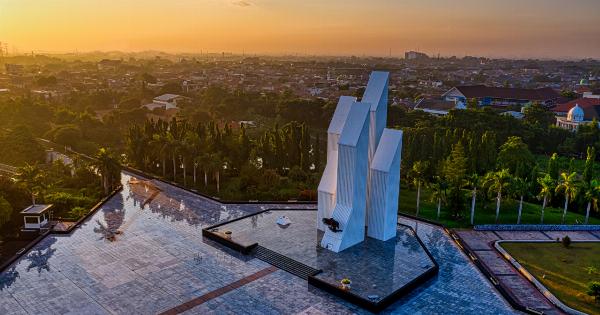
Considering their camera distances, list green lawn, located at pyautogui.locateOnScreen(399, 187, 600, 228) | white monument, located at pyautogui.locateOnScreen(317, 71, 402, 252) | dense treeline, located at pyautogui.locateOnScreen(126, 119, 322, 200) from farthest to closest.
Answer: dense treeline, located at pyautogui.locateOnScreen(126, 119, 322, 200), green lawn, located at pyautogui.locateOnScreen(399, 187, 600, 228), white monument, located at pyautogui.locateOnScreen(317, 71, 402, 252)

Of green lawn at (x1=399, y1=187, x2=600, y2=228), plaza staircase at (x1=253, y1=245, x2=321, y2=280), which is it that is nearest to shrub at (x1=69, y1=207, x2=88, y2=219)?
plaza staircase at (x1=253, y1=245, x2=321, y2=280)

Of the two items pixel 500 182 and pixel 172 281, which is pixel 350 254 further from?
pixel 500 182

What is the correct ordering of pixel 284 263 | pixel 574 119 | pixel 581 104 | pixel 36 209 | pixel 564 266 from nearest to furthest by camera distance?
pixel 284 263 < pixel 564 266 < pixel 36 209 < pixel 574 119 < pixel 581 104

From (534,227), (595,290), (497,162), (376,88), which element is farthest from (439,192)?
(497,162)

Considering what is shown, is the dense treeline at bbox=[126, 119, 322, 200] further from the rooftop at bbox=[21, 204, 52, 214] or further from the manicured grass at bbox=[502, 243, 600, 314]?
the manicured grass at bbox=[502, 243, 600, 314]

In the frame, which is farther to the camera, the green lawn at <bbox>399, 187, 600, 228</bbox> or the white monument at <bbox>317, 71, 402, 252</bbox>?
the green lawn at <bbox>399, 187, 600, 228</bbox>

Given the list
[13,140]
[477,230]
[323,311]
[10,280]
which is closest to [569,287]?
[477,230]

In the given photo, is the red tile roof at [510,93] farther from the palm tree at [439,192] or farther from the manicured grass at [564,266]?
the manicured grass at [564,266]
